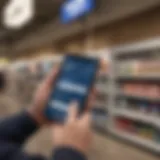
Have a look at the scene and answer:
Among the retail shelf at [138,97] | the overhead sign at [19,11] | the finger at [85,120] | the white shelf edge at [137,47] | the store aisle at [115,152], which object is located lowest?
the store aisle at [115,152]

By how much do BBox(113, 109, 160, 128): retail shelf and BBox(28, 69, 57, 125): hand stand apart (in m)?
2.91

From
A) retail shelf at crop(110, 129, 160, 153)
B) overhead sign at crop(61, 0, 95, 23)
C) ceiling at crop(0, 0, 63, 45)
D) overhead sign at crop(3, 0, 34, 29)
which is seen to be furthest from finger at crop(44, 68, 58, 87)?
retail shelf at crop(110, 129, 160, 153)

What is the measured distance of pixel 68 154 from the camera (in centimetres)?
65

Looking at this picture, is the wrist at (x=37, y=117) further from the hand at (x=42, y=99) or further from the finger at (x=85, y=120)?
the finger at (x=85, y=120)

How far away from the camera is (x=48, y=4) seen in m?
5.43

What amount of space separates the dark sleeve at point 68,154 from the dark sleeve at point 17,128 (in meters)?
0.34

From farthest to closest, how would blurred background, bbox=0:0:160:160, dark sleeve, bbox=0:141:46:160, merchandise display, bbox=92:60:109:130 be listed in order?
merchandise display, bbox=92:60:109:130 → blurred background, bbox=0:0:160:160 → dark sleeve, bbox=0:141:46:160

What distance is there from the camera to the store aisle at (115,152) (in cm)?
348

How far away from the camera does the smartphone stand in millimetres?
880

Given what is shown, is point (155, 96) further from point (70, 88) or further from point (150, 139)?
point (70, 88)

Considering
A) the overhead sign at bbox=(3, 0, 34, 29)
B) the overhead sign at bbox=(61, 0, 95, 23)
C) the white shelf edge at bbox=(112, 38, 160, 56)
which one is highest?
the overhead sign at bbox=(61, 0, 95, 23)

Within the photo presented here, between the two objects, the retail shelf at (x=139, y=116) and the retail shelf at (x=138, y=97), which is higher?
the retail shelf at (x=138, y=97)

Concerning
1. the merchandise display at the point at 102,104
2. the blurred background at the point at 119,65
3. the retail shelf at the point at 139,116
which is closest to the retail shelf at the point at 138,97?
the blurred background at the point at 119,65

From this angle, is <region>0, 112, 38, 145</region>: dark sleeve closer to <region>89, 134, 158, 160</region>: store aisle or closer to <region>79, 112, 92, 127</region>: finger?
<region>79, 112, 92, 127</region>: finger
